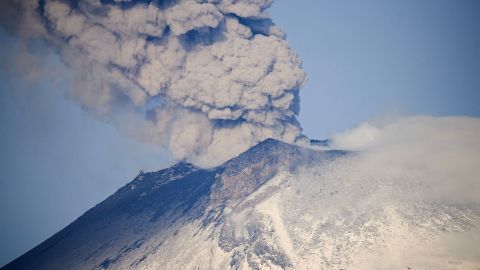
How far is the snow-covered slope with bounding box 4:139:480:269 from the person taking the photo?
5278 cm

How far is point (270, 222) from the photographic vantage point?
61.0m

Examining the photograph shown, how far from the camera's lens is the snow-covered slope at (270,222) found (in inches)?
2078

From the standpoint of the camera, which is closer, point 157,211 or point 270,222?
point 270,222

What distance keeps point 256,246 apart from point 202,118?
66.6 feet

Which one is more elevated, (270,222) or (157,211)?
(157,211)

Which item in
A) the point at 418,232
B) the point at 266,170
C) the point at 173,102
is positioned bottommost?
the point at 418,232

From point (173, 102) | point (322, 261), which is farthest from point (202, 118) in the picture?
point (322, 261)

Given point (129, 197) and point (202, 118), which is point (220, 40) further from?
point (129, 197)

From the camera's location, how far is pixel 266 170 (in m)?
71.7

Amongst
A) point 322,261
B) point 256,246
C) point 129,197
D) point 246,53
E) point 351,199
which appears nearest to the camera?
point 322,261

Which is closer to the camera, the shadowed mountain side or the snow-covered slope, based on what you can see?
the snow-covered slope

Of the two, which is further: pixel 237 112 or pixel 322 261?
pixel 237 112

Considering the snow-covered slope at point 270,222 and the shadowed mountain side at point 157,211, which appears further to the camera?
the shadowed mountain side at point 157,211

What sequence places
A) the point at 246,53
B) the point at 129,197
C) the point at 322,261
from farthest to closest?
the point at 129,197 < the point at 246,53 < the point at 322,261
